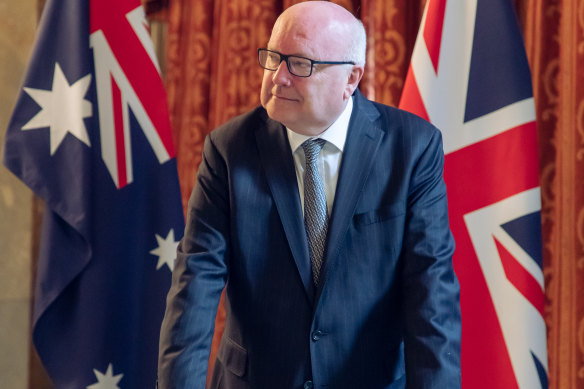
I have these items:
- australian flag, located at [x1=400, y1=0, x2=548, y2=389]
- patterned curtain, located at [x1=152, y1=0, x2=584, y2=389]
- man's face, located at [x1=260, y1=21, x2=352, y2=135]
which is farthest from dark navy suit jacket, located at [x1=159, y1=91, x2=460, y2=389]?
patterned curtain, located at [x1=152, y1=0, x2=584, y2=389]

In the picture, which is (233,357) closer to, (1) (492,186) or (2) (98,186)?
(1) (492,186)

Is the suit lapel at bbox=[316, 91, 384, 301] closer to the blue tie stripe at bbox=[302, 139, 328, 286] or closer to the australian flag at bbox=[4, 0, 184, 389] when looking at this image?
the blue tie stripe at bbox=[302, 139, 328, 286]

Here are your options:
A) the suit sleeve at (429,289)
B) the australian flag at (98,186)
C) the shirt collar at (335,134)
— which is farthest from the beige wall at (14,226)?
the suit sleeve at (429,289)

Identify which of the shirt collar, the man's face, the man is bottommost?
the man

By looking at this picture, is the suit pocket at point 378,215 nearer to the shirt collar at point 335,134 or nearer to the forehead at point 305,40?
the shirt collar at point 335,134

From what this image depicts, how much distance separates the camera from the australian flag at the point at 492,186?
2213mm

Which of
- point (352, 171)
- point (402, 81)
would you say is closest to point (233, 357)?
point (352, 171)

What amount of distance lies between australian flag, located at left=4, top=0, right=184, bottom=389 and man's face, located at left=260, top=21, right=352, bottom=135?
4.59ft

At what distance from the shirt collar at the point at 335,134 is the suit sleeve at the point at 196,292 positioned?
223 millimetres

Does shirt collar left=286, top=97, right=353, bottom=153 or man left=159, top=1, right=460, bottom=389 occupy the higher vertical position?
shirt collar left=286, top=97, right=353, bottom=153

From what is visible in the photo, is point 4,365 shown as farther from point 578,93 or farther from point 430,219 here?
point 578,93

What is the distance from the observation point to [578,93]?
2.35m

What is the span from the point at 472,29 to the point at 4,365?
2668 millimetres

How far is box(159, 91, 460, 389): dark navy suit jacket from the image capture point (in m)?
1.43
